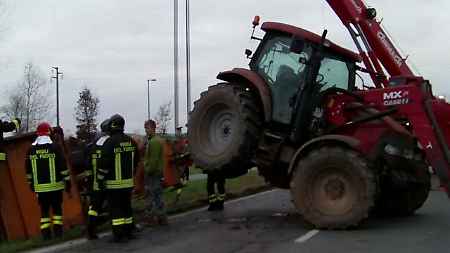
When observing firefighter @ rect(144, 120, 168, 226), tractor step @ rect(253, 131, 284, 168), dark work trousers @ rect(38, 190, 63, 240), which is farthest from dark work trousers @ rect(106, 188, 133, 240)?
tractor step @ rect(253, 131, 284, 168)

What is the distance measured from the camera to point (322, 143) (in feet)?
32.6

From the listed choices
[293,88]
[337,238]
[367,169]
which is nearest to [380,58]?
[293,88]

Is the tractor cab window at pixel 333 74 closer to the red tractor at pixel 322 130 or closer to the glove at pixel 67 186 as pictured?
the red tractor at pixel 322 130

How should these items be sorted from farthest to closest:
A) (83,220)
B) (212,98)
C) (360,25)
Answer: (360,25), (212,98), (83,220)

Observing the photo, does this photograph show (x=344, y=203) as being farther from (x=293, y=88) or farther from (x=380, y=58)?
(x=380, y=58)

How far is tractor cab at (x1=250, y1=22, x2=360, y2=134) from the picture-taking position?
1050 centimetres

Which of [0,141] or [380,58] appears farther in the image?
[380,58]

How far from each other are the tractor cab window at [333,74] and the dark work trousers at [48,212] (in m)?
4.61

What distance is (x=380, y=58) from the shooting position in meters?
14.0

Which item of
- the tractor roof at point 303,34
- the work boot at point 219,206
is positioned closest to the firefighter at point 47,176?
the work boot at point 219,206

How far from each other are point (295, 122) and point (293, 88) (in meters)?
0.60

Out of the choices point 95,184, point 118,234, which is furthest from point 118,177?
point 118,234

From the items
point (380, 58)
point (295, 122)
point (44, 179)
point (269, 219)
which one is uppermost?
point (380, 58)

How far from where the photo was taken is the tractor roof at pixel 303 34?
10.5 metres
